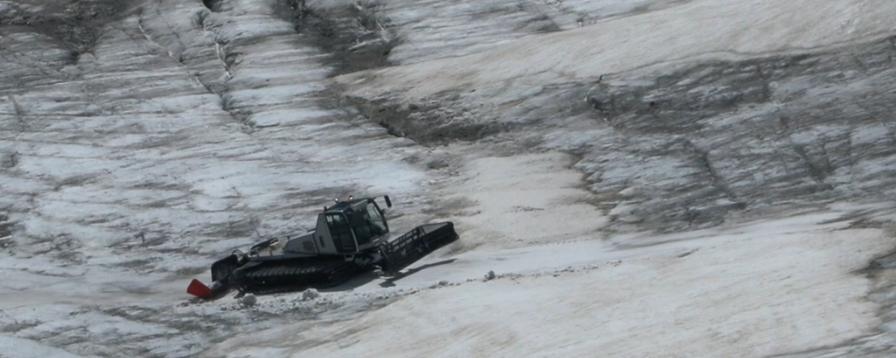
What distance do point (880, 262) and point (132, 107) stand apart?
2816 centimetres

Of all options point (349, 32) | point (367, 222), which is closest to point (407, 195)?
point (367, 222)

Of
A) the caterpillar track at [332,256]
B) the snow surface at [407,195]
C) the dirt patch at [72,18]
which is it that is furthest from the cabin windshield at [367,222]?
the dirt patch at [72,18]

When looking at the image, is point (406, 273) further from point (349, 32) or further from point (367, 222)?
point (349, 32)

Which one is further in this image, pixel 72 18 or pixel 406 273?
pixel 72 18

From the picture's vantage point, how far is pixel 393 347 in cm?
2388

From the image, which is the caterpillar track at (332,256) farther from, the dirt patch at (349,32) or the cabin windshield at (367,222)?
the dirt patch at (349,32)

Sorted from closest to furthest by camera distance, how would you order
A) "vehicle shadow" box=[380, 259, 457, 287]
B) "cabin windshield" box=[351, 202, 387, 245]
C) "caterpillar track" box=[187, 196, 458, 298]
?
"vehicle shadow" box=[380, 259, 457, 287]
"caterpillar track" box=[187, 196, 458, 298]
"cabin windshield" box=[351, 202, 387, 245]

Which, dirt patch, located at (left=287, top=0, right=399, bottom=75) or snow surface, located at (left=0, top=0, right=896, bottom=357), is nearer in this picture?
snow surface, located at (left=0, top=0, right=896, bottom=357)

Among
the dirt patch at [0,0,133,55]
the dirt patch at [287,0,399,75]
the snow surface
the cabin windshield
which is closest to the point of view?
the snow surface

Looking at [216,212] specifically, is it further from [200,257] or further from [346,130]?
[346,130]

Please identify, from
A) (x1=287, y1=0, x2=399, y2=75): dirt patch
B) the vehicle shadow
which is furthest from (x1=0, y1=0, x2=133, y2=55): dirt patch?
the vehicle shadow

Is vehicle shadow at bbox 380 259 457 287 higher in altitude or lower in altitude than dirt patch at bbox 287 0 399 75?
lower

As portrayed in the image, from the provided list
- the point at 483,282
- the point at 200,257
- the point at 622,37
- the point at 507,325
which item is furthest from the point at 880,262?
the point at 622,37

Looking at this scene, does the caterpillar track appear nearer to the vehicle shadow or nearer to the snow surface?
the vehicle shadow
